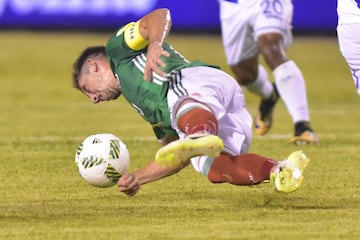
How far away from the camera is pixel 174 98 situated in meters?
7.43

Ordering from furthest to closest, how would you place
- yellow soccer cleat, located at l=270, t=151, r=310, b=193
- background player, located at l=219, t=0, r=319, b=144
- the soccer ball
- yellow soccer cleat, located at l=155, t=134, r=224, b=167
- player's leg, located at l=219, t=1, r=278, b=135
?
player's leg, located at l=219, t=1, r=278, b=135, background player, located at l=219, t=0, r=319, b=144, the soccer ball, yellow soccer cleat, located at l=270, t=151, r=310, b=193, yellow soccer cleat, located at l=155, t=134, r=224, b=167

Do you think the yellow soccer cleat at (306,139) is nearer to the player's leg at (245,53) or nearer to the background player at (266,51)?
the background player at (266,51)

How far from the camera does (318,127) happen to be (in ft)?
44.5

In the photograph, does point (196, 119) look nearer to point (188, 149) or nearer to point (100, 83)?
point (188, 149)

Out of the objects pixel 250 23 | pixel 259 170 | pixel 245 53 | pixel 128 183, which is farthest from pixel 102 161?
pixel 245 53

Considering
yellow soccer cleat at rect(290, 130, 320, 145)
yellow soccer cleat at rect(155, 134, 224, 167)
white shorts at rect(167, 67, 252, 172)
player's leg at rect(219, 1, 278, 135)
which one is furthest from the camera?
player's leg at rect(219, 1, 278, 135)

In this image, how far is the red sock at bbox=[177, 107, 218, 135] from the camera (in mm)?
7035

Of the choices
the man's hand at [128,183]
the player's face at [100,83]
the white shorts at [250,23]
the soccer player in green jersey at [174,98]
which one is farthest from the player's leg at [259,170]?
the white shorts at [250,23]

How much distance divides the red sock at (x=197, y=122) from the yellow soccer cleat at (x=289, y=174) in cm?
49

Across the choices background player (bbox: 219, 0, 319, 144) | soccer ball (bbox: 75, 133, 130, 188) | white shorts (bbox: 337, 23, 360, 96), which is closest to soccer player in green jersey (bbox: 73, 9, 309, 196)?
soccer ball (bbox: 75, 133, 130, 188)

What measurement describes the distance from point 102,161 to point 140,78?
587 mm

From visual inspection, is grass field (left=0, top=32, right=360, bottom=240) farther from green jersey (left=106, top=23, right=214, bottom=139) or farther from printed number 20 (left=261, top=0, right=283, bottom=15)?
printed number 20 (left=261, top=0, right=283, bottom=15)

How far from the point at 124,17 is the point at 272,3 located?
940 centimetres

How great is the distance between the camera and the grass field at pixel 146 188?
22.9 feet
